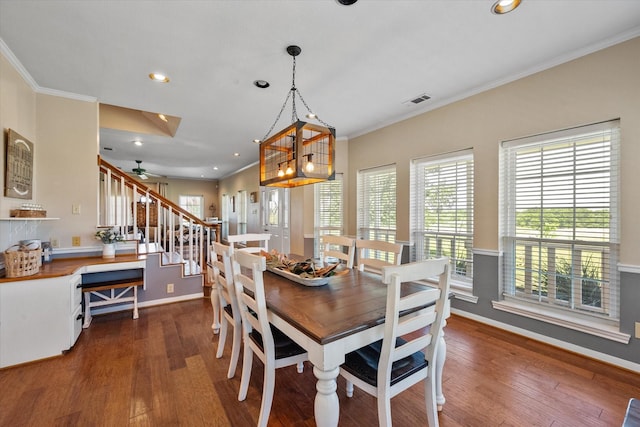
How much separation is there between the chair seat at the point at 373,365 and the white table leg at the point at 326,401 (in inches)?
8.0

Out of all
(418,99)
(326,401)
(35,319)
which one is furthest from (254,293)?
(418,99)

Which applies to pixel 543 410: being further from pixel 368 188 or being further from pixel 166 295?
pixel 166 295

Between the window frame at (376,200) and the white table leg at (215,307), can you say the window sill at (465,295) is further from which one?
the white table leg at (215,307)

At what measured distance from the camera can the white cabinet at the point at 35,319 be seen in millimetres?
2293

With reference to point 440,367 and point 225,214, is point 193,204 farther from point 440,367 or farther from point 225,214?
point 440,367

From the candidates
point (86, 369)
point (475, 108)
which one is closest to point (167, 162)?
point (86, 369)

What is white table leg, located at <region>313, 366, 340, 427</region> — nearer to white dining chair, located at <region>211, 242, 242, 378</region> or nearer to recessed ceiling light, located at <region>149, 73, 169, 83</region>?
white dining chair, located at <region>211, 242, 242, 378</region>

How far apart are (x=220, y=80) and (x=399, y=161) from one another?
257 cm

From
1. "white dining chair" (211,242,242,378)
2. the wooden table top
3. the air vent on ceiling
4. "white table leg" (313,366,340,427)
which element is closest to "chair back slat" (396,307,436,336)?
the wooden table top

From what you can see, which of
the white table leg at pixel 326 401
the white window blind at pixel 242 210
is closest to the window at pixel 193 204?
the white window blind at pixel 242 210

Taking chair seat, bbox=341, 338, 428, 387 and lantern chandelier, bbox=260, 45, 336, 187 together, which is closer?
chair seat, bbox=341, 338, 428, 387

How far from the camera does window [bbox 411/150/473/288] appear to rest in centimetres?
340

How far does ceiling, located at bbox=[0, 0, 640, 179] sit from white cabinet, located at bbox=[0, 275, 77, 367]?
203 centimetres

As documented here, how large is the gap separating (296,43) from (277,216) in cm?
470
